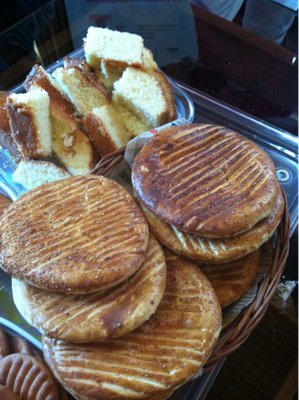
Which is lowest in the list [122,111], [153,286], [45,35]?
[153,286]

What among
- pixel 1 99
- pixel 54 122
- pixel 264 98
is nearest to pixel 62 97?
pixel 54 122

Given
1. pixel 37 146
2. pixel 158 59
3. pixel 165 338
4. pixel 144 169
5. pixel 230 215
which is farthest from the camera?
pixel 158 59

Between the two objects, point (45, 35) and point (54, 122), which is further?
point (45, 35)

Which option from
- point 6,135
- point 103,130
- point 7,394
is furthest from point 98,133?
point 7,394

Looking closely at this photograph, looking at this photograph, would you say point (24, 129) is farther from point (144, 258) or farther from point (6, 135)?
point (144, 258)

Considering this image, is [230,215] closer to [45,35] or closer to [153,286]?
[153,286]

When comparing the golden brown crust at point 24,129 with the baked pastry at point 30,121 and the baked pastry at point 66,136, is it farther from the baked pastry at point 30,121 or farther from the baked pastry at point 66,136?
the baked pastry at point 66,136
